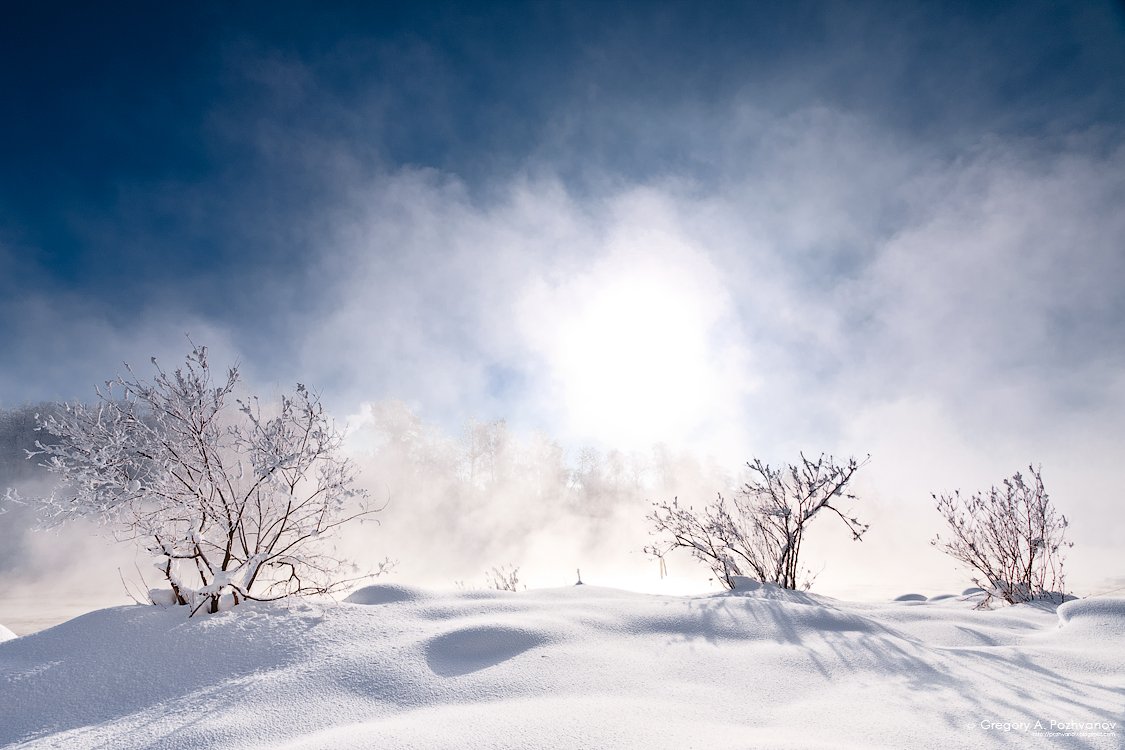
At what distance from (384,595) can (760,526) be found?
3.87 m

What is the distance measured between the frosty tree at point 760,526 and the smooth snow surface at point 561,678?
153 centimetres

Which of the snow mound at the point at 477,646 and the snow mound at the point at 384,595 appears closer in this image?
the snow mound at the point at 477,646

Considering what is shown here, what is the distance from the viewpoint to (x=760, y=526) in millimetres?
5480

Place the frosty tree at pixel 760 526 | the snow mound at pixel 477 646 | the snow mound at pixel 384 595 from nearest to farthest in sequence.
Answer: the snow mound at pixel 477 646, the snow mound at pixel 384 595, the frosty tree at pixel 760 526

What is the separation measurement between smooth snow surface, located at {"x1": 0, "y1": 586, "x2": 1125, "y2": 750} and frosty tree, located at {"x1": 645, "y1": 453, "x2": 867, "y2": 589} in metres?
1.53

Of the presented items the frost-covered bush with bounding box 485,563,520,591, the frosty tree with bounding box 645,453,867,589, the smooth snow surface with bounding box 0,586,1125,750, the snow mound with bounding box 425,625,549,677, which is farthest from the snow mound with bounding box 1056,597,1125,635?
the frost-covered bush with bounding box 485,563,520,591

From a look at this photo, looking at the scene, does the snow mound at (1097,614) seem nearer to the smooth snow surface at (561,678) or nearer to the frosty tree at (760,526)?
the smooth snow surface at (561,678)

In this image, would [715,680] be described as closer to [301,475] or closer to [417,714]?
[417,714]

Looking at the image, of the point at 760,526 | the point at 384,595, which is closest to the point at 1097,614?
the point at 760,526

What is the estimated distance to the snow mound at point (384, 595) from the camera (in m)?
3.62

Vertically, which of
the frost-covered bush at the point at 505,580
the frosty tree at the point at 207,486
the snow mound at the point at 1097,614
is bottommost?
the frost-covered bush at the point at 505,580

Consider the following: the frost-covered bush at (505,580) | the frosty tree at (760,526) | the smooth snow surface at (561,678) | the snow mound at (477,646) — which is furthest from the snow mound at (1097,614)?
the frost-covered bush at (505,580)

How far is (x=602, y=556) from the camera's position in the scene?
20.2 m

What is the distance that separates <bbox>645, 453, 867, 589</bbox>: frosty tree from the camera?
197 inches
